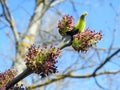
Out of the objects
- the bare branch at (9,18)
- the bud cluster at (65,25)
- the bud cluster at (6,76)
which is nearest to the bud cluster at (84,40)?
the bud cluster at (65,25)

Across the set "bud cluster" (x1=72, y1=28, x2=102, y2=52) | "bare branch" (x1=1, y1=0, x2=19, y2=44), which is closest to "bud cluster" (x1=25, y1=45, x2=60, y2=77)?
"bud cluster" (x1=72, y1=28, x2=102, y2=52)

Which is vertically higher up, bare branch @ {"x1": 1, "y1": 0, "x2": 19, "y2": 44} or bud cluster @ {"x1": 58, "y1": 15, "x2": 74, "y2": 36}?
bare branch @ {"x1": 1, "y1": 0, "x2": 19, "y2": 44}

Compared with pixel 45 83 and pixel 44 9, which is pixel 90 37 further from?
pixel 44 9

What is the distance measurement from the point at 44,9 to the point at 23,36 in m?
0.89

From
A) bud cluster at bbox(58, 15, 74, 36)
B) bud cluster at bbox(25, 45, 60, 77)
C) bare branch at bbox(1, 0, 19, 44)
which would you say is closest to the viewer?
bud cluster at bbox(25, 45, 60, 77)

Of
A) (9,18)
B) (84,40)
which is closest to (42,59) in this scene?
(84,40)

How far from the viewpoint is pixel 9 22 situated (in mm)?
6910

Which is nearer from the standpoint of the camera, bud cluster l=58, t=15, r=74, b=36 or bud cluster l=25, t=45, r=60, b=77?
bud cluster l=25, t=45, r=60, b=77

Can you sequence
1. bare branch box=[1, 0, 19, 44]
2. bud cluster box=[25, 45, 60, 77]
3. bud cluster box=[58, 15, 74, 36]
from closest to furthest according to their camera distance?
bud cluster box=[25, 45, 60, 77] < bud cluster box=[58, 15, 74, 36] < bare branch box=[1, 0, 19, 44]

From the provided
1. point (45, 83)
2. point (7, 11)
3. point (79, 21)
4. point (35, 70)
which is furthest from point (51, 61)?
point (7, 11)

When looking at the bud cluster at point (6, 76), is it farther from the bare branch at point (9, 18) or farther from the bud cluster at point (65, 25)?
the bare branch at point (9, 18)

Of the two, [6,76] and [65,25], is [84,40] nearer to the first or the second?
[65,25]

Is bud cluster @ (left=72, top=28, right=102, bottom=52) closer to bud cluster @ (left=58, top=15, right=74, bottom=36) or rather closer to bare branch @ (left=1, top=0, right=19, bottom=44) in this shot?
bud cluster @ (left=58, top=15, right=74, bottom=36)

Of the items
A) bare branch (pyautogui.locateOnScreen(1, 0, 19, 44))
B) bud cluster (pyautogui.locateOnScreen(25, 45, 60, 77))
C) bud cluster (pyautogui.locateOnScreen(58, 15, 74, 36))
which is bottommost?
bud cluster (pyautogui.locateOnScreen(25, 45, 60, 77))
